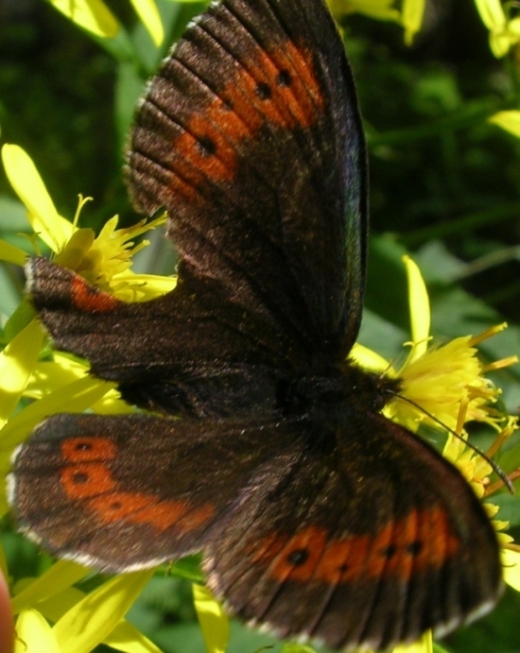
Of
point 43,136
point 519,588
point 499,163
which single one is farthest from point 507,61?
point 499,163

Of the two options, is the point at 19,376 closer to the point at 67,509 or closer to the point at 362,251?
the point at 67,509

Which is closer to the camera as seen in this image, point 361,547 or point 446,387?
point 361,547

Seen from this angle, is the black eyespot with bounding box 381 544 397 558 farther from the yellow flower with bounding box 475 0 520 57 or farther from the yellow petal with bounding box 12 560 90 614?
the yellow flower with bounding box 475 0 520 57

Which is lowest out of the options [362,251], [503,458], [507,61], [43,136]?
[43,136]

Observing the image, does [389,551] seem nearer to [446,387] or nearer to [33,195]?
[446,387]

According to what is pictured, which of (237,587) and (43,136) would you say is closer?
(237,587)

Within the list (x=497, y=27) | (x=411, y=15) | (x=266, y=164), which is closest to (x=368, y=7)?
(x=411, y=15)
